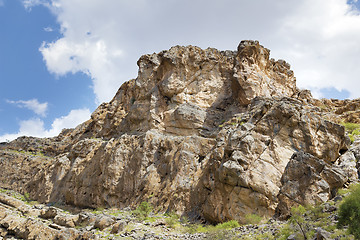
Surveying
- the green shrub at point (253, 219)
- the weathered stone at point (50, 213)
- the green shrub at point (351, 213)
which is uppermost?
the green shrub at point (351, 213)

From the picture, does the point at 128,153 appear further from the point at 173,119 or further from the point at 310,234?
the point at 310,234

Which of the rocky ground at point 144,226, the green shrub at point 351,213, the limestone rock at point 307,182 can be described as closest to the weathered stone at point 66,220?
the rocky ground at point 144,226

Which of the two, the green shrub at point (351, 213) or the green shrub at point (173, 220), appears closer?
the green shrub at point (351, 213)

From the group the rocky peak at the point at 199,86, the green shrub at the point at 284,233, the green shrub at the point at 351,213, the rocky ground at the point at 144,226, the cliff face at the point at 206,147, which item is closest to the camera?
the green shrub at the point at 351,213

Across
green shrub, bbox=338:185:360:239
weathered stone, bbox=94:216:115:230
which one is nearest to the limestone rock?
green shrub, bbox=338:185:360:239

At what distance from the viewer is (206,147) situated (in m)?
33.5

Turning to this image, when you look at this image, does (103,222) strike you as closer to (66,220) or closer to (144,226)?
(144,226)

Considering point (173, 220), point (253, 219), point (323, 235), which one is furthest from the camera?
point (173, 220)

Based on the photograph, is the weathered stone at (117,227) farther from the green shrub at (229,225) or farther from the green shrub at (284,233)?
the green shrub at (284,233)

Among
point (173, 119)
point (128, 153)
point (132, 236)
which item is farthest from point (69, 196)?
point (132, 236)

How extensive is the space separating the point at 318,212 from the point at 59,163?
4201cm

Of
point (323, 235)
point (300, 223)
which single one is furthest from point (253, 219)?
point (323, 235)

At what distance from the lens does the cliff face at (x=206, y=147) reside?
23.5 m

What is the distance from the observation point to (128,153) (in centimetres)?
3831
